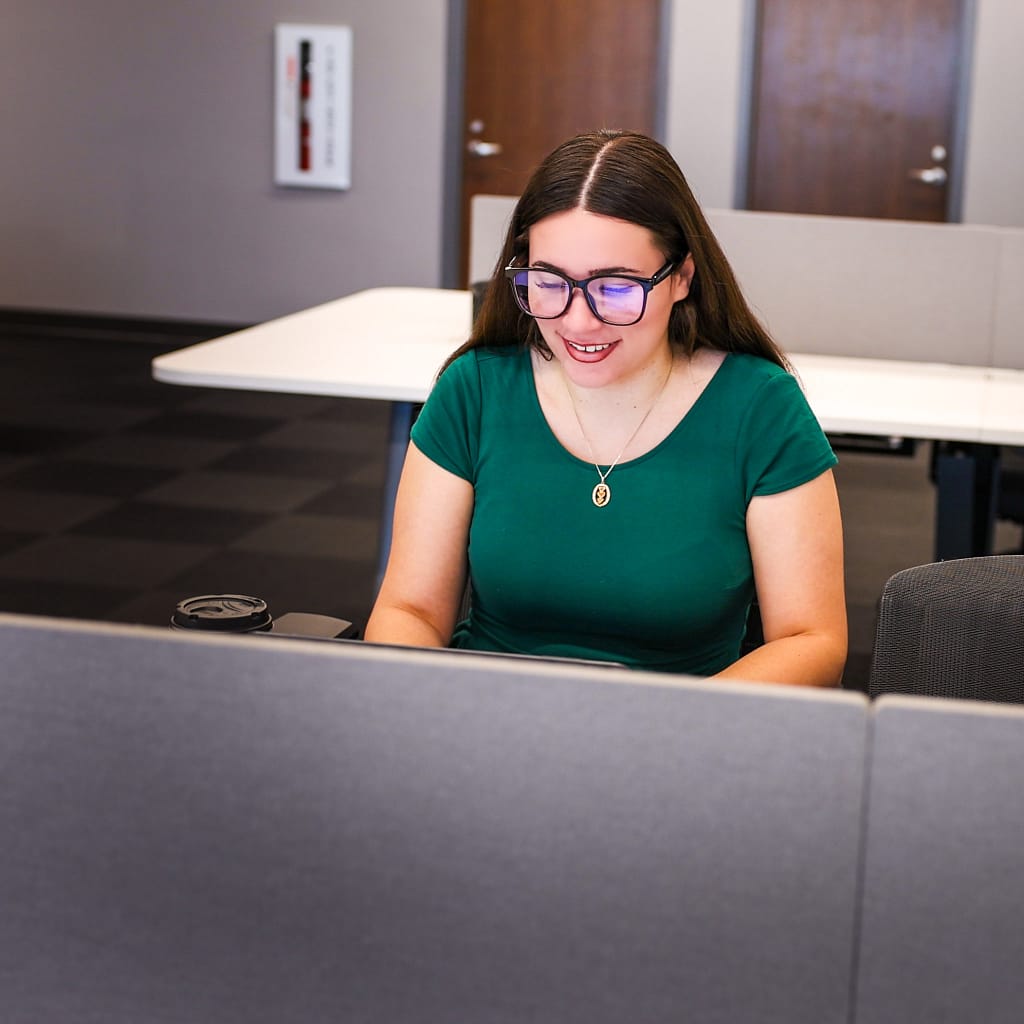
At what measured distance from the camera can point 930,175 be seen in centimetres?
648

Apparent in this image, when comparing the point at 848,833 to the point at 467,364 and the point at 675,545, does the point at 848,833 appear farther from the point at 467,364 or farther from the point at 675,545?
the point at 467,364

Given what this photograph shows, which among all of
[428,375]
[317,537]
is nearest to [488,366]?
[428,375]

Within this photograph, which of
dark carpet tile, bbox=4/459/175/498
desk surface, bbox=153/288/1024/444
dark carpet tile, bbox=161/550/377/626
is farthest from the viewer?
dark carpet tile, bbox=4/459/175/498

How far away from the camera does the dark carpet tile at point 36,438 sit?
5.09 m

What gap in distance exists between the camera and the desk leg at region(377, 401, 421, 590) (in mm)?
2695

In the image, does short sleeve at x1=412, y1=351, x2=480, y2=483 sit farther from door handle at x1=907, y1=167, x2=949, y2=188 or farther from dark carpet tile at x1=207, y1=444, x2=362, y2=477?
door handle at x1=907, y1=167, x2=949, y2=188

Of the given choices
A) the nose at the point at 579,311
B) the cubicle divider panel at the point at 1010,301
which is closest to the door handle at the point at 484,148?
the cubicle divider panel at the point at 1010,301

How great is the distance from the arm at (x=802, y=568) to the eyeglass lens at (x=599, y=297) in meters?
0.24

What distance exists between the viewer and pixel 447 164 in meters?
6.88

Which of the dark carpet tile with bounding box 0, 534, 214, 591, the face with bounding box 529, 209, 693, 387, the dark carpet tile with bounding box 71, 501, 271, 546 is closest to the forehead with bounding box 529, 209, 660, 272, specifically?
the face with bounding box 529, 209, 693, 387

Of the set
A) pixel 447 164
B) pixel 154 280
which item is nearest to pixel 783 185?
pixel 447 164

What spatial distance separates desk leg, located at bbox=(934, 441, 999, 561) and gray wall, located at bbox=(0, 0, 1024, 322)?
13.6ft

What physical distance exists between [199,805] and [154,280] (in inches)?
274

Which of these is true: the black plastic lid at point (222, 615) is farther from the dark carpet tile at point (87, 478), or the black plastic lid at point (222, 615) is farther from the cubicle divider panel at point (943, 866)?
the dark carpet tile at point (87, 478)
